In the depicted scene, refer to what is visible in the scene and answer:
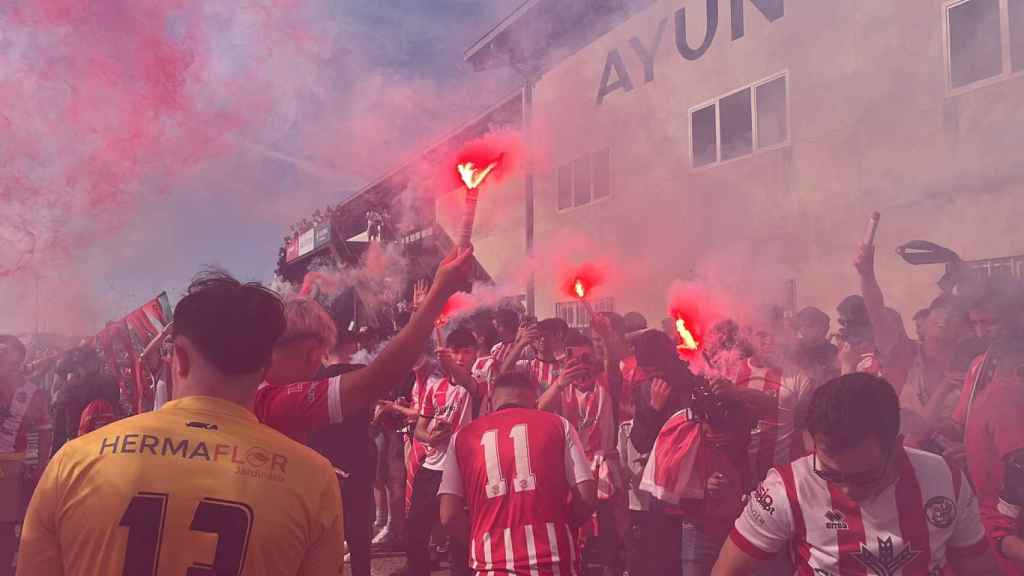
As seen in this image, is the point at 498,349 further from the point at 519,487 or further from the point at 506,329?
the point at 519,487

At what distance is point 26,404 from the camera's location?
5324 mm

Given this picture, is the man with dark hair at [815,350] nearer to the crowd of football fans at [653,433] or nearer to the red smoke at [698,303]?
the crowd of football fans at [653,433]

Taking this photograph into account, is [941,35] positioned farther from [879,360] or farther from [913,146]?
[879,360]

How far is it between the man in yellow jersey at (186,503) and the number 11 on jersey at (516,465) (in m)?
1.58

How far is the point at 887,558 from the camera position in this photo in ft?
7.86

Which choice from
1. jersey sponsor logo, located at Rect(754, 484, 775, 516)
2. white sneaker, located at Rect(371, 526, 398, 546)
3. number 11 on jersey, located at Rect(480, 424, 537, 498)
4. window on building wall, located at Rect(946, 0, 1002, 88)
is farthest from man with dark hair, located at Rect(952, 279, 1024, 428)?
white sneaker, located at Rect(371, 526, 398, 546)

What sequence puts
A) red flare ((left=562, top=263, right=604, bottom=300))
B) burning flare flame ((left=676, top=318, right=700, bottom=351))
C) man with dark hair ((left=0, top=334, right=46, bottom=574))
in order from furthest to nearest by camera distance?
red flare ((left=562, top=263, right=604, bottom=300)) < burning flare flame ((left=676, top=318, right=700, bottom=351)) < man with dark hair ((left=0, top=334, right=46, bottom=574))

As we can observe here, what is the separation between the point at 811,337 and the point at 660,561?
196 centimetres

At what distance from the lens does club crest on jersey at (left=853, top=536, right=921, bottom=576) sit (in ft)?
7.85

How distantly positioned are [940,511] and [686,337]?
3675mm

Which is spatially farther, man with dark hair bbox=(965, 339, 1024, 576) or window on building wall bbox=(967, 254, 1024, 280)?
window on building wall bbox=(967, 254, 1024, 280)

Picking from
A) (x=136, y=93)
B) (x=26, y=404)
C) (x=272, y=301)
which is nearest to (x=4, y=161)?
(x=136, y=93)

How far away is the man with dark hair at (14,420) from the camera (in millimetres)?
4941

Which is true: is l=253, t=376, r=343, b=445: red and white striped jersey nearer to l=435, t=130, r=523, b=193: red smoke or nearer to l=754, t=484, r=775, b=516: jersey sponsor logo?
l=435, t=130, r=523, b=193: red smoke
